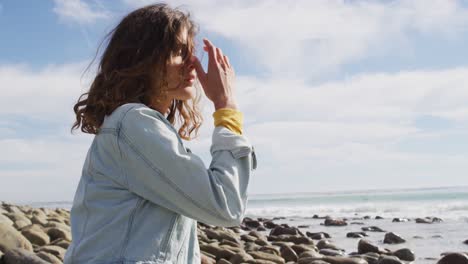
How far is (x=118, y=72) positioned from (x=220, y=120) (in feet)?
1.33

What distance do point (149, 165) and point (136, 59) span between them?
465 mm

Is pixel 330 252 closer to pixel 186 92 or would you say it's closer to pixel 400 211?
pixel 186 92

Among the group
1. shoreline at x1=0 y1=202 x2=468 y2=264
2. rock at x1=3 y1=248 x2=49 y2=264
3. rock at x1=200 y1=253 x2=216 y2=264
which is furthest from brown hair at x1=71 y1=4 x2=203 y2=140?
rock at x1=200 y1=253 x2=216 y2=264

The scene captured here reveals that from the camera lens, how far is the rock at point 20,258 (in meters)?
4.40

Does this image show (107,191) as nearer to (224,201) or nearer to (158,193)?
(158,193)

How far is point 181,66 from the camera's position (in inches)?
87.9

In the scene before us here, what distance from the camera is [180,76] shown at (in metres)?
2.24

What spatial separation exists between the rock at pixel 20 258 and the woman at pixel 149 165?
2568 mm

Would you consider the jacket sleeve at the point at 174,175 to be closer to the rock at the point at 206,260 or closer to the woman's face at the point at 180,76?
the woman's face at the point at 180,76

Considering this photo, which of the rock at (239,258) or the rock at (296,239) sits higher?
the rock at (239,258)

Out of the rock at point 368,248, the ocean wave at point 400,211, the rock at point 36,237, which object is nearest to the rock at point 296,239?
the rock at point 368,248

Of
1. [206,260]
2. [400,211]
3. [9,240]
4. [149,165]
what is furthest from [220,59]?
[400,211]

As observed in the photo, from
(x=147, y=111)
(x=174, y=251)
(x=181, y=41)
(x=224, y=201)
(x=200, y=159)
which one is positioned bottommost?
(x=174, y=251)

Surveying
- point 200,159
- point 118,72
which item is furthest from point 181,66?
point 200,159
